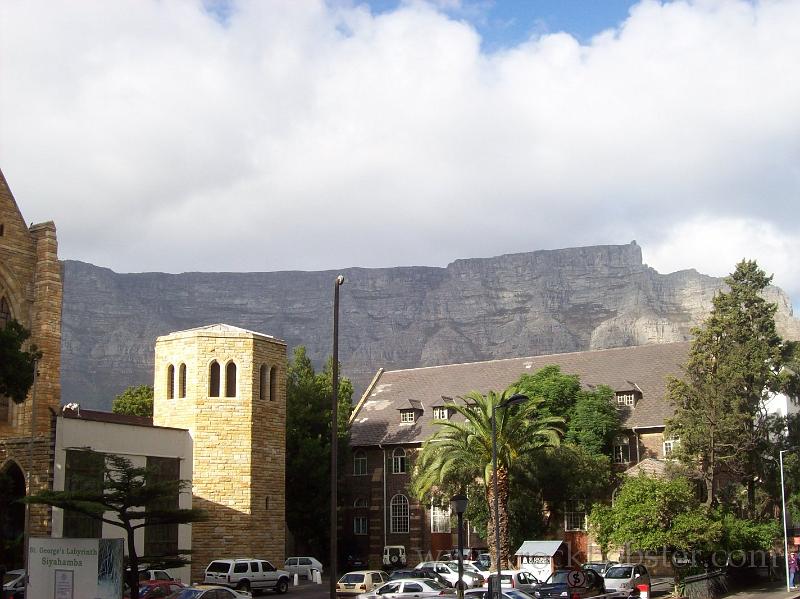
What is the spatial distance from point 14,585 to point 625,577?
2469cm

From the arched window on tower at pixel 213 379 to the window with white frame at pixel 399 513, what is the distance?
22055 mm

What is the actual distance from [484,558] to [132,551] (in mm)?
28067

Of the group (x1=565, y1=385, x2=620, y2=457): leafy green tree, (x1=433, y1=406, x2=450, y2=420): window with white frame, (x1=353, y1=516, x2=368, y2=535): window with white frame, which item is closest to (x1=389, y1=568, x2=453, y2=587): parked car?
(x1=565, y1=385, x2=620, y2=457): leafy green tree

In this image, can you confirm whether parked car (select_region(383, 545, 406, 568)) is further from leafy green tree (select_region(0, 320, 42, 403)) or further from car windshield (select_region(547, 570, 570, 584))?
leafy green tree (select_region(0, 320, 42, 403))

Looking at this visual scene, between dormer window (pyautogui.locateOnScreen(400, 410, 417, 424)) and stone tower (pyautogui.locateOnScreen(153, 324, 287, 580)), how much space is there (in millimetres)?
19596

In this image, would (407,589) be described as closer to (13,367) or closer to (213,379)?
(13,367)

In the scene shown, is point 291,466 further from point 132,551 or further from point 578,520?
point 132,551

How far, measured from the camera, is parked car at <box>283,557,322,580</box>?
181 ft

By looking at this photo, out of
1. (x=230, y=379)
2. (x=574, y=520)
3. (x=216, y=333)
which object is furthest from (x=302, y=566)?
(x=574, y=520)

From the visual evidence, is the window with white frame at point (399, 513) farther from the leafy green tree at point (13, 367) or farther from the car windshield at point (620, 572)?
the leafy green tree at point (13, 367)

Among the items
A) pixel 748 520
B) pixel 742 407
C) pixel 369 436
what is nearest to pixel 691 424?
pixel 742 407

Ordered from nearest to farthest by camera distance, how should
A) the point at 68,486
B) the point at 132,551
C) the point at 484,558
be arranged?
the point at 132,551
the point at 68,486
the point at 484,558

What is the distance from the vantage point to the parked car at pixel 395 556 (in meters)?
63.3

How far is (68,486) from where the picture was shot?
132 feet
